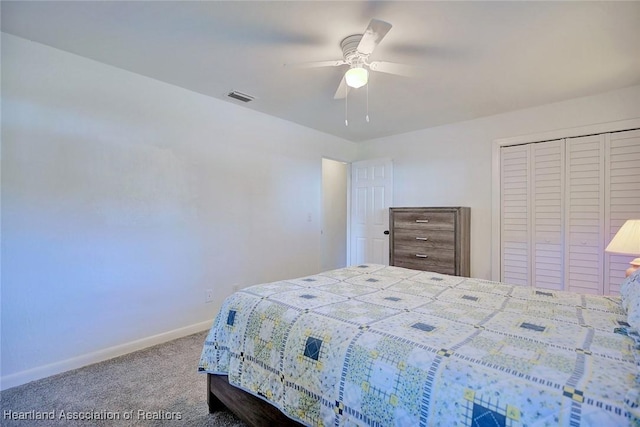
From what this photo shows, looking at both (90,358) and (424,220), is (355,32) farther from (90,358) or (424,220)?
(90,358)

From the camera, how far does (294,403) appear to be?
4.06 ft

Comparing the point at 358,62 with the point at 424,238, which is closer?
the point at 358,62

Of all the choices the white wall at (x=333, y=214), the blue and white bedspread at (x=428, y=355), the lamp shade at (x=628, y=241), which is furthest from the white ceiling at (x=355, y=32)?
the white wall at (x=333, y=214)

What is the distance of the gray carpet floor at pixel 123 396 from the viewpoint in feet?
5.45

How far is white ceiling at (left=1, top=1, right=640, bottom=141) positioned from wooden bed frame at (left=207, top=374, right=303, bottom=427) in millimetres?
2062

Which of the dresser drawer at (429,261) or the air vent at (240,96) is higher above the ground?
the air vent at (240,96)

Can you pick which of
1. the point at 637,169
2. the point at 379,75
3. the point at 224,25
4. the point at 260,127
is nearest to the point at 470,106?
the point at 379,75

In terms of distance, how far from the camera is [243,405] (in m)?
1.50

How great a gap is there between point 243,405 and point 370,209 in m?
3.32

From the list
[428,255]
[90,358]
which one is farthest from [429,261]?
[90,358]

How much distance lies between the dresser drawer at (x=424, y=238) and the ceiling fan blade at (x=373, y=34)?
2.37 metres

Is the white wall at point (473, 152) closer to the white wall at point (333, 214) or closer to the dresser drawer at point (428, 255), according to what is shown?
the dresser drawer at point (428, 255)

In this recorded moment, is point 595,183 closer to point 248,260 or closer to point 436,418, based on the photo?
point 436,418

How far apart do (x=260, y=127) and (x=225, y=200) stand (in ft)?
3.15
